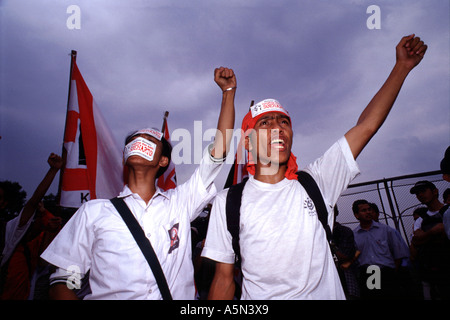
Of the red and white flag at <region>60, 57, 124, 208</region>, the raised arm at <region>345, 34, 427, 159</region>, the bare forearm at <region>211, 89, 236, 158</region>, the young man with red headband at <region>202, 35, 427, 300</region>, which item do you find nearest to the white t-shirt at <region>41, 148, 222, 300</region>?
the bare forearm at <region>211, 89, 236, 158</region>

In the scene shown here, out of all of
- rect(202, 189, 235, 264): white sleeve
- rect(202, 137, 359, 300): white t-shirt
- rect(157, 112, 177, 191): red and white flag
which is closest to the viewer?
rect(202, 137, 359, 300): white t-shirt

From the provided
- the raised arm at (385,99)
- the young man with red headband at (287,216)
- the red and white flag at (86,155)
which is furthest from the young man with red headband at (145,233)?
the red and white flag at (86,155)

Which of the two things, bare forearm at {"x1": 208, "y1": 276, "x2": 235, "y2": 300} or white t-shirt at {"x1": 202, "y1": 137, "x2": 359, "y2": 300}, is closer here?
white t-shirt at {"x1": 202, "y1": 137, "x2": 359, "y2": 300}

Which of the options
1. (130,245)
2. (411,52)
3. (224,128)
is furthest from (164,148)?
(411,52)

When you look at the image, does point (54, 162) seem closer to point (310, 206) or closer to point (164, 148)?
point (164, 148)

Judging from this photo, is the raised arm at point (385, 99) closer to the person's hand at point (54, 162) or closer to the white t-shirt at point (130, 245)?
the white t-shirt at point (130, 245)

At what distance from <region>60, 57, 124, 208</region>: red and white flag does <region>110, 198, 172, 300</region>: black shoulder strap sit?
197cm

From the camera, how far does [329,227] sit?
6.14 ft

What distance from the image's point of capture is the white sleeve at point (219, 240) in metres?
1.89

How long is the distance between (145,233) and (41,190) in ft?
7.16

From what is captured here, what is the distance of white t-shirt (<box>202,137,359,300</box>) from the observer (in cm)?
168

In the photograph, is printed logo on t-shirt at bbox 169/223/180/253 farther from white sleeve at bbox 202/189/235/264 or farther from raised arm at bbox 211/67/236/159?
raised arm at bbox 211/67/236/159

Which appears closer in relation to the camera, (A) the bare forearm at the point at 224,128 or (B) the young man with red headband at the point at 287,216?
(B) the young man with red headband at the point at 287,216

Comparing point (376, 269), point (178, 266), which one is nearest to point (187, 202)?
point (178, 266)
